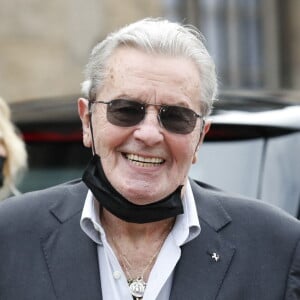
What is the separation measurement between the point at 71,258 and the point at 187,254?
365 millimetres

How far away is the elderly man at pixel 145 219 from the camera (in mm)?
3221

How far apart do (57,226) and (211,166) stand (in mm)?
1340

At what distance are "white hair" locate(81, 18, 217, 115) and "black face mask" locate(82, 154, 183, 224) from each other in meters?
0.29

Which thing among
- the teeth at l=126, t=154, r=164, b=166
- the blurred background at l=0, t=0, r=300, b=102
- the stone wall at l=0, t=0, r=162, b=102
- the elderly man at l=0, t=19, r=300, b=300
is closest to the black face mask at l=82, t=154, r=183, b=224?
the elderly man at l=0, t=19, r=300, b=300

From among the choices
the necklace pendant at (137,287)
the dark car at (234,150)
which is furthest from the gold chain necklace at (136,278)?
the dark car at (234,150)

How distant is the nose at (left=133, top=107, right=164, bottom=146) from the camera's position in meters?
3.19

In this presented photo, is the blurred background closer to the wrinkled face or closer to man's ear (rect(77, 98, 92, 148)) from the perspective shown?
man's ear (rect(77, 98, 92, 148))

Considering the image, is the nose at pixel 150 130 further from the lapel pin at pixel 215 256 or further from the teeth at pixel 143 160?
the lapel pin at pixel 215 256

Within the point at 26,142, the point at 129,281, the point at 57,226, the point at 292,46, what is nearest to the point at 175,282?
the point at 129,281

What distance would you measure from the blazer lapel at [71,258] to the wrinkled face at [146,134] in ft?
0.74

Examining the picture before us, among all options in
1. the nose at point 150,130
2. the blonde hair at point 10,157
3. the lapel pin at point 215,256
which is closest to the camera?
the nose at point 150,130

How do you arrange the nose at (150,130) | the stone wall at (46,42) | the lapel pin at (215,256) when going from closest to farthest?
the nose at (150,130) → the lapel pin at (215,256) → the stone wall at (46,42)

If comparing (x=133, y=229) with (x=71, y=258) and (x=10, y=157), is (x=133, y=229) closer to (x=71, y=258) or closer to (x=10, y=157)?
(x=71, y=258)

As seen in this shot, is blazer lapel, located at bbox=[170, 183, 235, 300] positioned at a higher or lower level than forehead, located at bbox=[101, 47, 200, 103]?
lower
